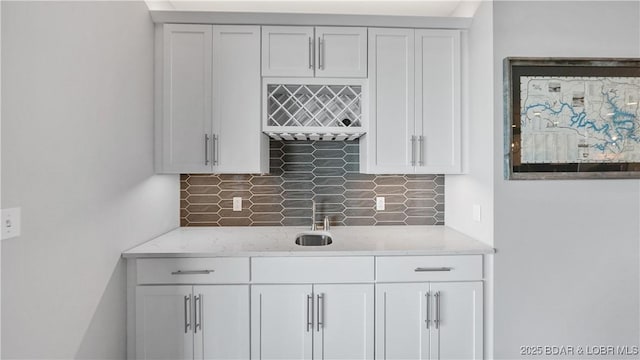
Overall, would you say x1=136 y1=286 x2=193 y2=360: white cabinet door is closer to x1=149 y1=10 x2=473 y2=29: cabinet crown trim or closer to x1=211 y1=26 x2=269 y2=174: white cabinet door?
x1=211 y1=26 x2=269 y2=174: white cabinet door

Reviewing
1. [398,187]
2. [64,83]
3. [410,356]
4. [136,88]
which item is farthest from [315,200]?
[64,83]

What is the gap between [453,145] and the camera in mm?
2123

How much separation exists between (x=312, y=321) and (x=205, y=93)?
5.03 ft

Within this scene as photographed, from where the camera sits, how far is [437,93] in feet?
6.93

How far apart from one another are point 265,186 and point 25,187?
152 cm

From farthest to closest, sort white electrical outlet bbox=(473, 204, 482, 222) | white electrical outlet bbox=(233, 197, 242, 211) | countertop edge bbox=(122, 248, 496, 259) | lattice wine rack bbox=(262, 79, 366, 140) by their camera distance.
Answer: white electrical outlet bbox=(233, 197, 242, 211)
lattice wine rack bbox=(262, 79, 366, 140)
white electrical outlet bbox=(473, 204, 482, 222)
countertop edge bbox=(122, 248, 496, 259)

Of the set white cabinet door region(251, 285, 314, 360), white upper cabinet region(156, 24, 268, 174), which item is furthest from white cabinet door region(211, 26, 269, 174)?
white cabinet door region(251, 285, 314, 360)

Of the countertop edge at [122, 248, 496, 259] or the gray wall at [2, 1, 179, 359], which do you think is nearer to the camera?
the gray wall at [2, 1, 179, 359]

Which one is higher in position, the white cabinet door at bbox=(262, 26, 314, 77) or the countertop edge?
the white cabinet door at bbox=(262, 26, 314, 77)

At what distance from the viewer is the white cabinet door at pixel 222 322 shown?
5.83 ft

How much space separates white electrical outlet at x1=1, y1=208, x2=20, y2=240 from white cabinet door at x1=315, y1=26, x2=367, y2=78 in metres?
1.62

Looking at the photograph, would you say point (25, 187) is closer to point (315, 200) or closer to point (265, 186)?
point (265, 186)

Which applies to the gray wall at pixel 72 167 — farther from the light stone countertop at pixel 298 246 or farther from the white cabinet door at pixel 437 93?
the white cabinet door at pixel 437 93

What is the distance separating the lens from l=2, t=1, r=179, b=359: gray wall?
108 centimetres
